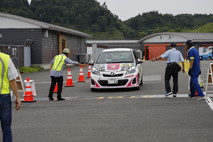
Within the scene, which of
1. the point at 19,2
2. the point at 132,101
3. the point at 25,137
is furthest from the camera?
the point at 19,2

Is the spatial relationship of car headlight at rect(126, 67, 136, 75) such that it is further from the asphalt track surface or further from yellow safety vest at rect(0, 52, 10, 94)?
yellow safety vest at rect(0, 52, 10, 94)

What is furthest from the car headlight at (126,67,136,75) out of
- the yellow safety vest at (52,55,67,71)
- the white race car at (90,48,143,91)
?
the yellow safety vest at (52,55,67,71)

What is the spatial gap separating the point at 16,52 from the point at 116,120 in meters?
24.0

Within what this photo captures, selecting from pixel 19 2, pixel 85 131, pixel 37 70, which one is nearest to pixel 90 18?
pixel 19 2

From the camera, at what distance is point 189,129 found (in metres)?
7.84

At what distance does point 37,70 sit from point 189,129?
27593 mm

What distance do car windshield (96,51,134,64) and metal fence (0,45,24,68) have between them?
1364 centimetres

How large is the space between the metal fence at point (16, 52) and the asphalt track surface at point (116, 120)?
17.5m

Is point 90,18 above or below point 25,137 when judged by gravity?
above

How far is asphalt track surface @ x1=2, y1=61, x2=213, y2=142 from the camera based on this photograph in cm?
731

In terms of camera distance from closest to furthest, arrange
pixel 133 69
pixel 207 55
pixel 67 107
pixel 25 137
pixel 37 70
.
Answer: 1. pixel 25 137
2. pixel 67 107
3. pixel 133 69
4. pixel 37 70
5. pixel 207 55

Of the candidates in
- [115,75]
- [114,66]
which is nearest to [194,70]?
[115,75]

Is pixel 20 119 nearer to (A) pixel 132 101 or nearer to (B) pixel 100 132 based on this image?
(B) pixel 100 132

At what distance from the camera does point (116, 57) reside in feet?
56.0
